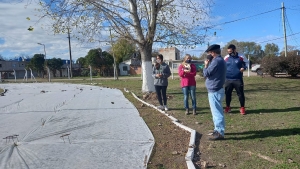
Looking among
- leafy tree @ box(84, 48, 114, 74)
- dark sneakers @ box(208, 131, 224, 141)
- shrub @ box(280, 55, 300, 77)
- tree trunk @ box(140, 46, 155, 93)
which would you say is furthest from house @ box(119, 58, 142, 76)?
dark sneakers @ box(208, 131, 224, 141)

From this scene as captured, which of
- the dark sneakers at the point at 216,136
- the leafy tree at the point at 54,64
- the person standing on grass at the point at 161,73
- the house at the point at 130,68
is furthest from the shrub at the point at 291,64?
the leafy tree at the point at 54,64

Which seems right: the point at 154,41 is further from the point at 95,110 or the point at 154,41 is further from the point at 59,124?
the point at 59,124

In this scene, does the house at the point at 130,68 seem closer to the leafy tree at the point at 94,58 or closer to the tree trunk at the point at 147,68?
the leafy tree at the point at 94,58

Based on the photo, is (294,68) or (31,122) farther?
(294,68)

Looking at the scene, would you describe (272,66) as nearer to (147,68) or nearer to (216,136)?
(147,68)

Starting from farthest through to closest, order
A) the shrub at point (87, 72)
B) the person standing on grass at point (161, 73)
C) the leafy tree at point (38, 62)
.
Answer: the leafy tree at point (38, 62)
the shrub at point (87, 72)
the person standing on grass at point (161, 73)

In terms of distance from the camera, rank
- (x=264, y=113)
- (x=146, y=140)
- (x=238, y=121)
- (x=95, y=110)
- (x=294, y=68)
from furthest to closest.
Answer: (x=294, y=68)
(x=95, y=110)
(x=264, y=113)
(x=238, y=121)
(x=146, y=140)

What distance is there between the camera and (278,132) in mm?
5293

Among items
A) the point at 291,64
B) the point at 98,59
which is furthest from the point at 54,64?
the point at 291,64

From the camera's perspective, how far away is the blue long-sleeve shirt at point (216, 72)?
16.3 ft

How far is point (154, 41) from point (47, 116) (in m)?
6.29

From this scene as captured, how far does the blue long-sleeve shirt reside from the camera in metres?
4.96

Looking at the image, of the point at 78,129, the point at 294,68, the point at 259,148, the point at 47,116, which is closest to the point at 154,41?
the point at 47,116

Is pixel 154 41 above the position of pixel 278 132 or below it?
above
